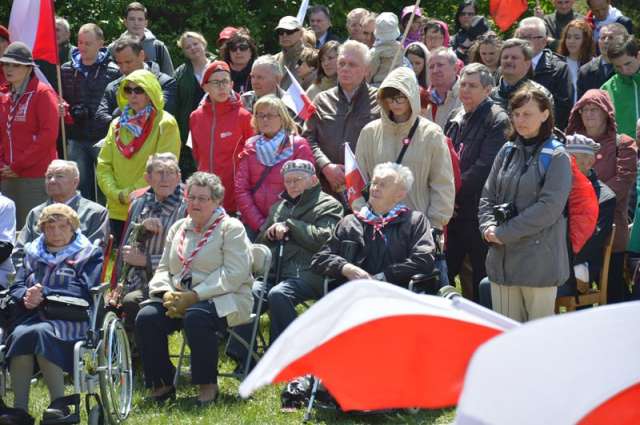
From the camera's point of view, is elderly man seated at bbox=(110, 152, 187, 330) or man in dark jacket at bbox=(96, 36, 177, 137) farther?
man in dark jacket at bbox=(96, 36, 177, 137)

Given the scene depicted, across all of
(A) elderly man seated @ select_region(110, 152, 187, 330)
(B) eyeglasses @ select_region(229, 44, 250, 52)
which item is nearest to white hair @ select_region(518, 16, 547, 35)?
(B) eyeglasses @ select_region(229, 44, 250, 52)

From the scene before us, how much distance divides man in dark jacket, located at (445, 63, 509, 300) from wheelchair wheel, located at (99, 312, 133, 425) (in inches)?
104

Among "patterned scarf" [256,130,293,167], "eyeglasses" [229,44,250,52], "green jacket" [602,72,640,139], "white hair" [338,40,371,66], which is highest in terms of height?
"white hair" [338,40,371,66]

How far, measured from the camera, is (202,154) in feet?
33.1

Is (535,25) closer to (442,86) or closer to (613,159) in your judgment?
(442,86)

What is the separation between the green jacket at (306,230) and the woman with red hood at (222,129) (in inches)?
50.5

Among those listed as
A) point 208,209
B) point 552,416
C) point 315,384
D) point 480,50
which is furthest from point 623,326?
point 480,50

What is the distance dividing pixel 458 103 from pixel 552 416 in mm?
6857

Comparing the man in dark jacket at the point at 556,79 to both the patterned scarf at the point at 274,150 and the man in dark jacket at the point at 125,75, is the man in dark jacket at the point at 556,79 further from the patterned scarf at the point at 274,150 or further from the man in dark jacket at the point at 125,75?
the man in dark jacket at the point at 125,75

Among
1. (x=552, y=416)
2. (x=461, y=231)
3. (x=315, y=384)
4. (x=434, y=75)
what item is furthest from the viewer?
(x=434, y=75)

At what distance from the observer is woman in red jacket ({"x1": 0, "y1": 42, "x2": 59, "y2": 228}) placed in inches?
416

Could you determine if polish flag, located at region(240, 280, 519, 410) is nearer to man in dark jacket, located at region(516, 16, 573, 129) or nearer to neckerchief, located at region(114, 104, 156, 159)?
neckerchief, located at region(114, 104, 156, 159)

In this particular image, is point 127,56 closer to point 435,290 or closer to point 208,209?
point 208,209

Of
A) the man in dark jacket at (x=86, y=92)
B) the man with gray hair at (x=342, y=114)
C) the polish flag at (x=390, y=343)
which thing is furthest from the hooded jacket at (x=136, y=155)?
the polish flag at (x=390, y=343)
